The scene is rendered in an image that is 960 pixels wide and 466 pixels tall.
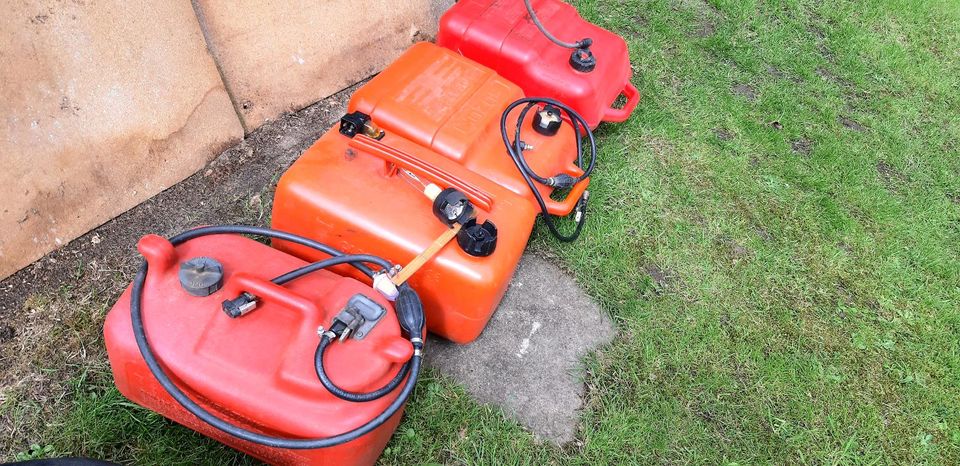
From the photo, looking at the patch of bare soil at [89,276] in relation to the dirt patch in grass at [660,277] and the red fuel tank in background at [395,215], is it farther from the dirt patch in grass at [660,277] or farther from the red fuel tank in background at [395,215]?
the dirt patch in grass at [660,277]

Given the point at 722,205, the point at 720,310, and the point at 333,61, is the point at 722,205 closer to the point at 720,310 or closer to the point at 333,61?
the point at 720,310

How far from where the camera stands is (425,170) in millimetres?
1747

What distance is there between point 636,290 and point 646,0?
6.87 ft

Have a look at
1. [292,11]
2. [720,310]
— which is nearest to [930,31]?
[720,310]

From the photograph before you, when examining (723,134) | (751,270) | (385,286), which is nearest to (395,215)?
(385,286)

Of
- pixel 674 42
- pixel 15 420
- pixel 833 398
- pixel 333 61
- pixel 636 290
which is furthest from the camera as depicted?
pixel 674 42

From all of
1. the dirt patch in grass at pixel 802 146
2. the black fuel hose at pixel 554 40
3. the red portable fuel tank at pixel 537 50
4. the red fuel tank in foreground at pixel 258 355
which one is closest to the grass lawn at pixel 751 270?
the dirt patch in grass at pixel 802 146

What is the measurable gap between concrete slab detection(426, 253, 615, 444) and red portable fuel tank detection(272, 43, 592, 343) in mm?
142

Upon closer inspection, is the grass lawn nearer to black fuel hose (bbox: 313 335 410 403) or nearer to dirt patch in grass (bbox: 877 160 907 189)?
dirt patch in grass (bbox: 877 160 907 189)

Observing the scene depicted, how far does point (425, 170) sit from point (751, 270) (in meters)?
1.50

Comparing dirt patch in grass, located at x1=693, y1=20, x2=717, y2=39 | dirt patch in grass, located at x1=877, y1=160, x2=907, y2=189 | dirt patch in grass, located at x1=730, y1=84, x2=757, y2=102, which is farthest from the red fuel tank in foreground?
dirt patch in grass, located at x1=693, y1=20, x2=717, y2=39

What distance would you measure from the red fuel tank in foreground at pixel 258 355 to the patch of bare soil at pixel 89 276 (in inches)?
16.7

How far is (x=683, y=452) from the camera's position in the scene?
6.49 ft

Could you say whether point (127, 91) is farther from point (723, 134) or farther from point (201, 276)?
point (723, 134)
